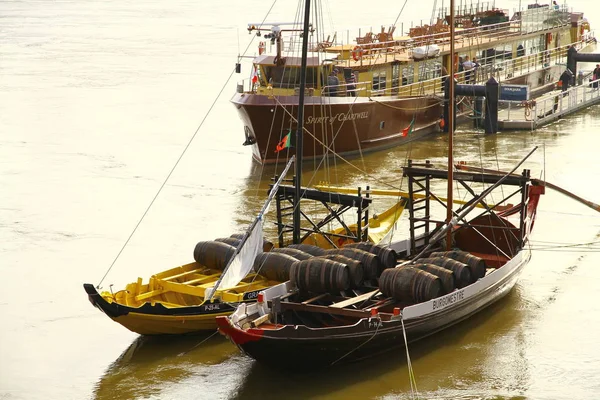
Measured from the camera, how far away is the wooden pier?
45.7 m

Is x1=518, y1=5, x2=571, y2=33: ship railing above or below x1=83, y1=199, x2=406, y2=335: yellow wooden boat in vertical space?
above

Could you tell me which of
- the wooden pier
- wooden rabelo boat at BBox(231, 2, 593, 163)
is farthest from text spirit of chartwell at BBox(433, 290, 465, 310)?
the wooden pier

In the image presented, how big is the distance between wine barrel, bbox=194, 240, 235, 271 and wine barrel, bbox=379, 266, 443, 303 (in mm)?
3629

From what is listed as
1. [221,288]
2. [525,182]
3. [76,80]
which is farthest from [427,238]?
[76,80]

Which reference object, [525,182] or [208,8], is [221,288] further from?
[208,8]

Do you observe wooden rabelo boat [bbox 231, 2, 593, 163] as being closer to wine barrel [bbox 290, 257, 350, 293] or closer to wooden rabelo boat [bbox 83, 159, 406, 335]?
wooden rabelo boat [bbox 83, 159, 406, 335]

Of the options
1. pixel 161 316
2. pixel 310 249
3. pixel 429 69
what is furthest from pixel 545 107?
pixel 161 316

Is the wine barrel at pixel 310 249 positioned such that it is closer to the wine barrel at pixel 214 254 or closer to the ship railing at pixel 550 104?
the wine barrel at pixel 214 254

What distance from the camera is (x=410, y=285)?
2133cm

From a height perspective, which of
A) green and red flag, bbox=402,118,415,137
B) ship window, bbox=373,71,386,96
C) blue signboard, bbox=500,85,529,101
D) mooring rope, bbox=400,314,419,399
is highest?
ship window, bbox=373,71,386,96

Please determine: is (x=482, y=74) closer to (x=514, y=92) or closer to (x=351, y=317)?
(x=514, y=92)

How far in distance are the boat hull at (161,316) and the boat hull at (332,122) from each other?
14.0 m

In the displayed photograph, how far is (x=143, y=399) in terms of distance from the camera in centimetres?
1984

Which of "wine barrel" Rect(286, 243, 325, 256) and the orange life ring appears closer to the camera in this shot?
"wine barrel" Rect(286, 243, 325, 256)
